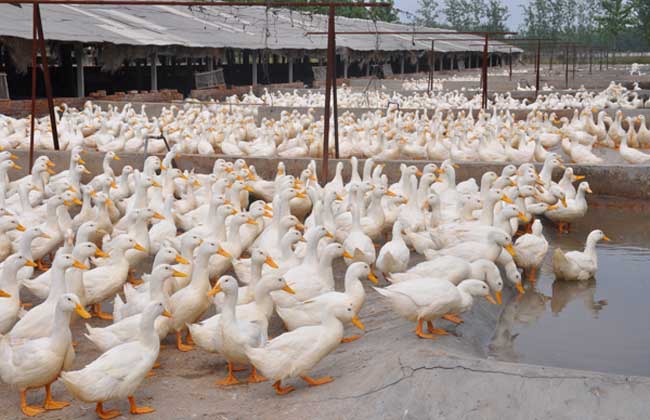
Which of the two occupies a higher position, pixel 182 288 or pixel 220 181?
pixel 220 181

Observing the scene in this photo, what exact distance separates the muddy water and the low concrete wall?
1733 mm

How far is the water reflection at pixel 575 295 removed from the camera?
286 inches

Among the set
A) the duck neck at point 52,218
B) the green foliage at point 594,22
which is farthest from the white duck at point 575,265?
the green foliage at point 594,22

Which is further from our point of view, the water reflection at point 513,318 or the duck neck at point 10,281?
the water reflection at point 513,318

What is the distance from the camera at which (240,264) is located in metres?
6.93

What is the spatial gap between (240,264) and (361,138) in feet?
25.7

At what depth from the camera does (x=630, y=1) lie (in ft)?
202

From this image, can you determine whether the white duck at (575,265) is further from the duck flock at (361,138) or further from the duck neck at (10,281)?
the duck neck at (10,281)

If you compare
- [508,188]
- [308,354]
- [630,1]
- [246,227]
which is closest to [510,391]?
[308,354]

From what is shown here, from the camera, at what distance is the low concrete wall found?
1101 centimetres

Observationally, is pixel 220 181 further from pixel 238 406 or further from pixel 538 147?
pixel 538 147

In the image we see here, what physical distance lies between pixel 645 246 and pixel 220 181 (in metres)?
4.75

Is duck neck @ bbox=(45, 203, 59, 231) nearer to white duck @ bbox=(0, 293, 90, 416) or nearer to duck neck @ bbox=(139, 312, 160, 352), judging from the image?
white duck @ bbox=(0, 293, 90, 416)

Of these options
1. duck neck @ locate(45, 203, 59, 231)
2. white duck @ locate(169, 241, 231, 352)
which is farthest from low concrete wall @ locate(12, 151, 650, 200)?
white duck @ locate(169, 241, 231, 352)
